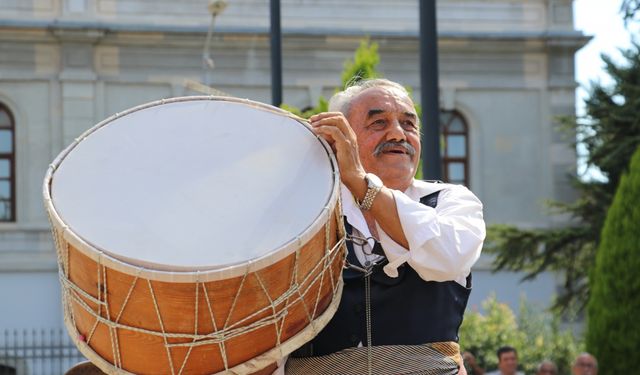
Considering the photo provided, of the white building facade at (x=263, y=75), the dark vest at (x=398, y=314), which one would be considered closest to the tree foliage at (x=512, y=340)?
the white building facade at (x=263, y=75)

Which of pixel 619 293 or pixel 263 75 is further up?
pixel 263 75

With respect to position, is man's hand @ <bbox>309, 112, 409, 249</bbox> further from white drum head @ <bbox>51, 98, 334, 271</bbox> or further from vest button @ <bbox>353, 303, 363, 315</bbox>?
vest button @ <bbox>353, 303, 363, 315</bbox>

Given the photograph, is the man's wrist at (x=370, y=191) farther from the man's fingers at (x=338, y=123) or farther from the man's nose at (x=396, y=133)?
the man's nose at (x=396, y=133)

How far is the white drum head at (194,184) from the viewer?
3.27 meters

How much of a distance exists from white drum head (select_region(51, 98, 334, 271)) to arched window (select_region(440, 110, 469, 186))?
2190 cm

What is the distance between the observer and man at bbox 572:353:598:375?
10.5 metres

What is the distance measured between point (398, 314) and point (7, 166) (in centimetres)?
2168

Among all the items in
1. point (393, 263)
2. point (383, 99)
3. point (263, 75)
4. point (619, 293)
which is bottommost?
point (619, 293)

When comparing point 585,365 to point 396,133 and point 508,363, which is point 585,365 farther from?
point 396,133

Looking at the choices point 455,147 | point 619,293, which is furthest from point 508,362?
point 455,147

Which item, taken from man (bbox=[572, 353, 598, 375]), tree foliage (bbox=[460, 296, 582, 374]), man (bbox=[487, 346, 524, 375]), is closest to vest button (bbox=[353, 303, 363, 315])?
man (bbox=[572, 353, 598, 375])

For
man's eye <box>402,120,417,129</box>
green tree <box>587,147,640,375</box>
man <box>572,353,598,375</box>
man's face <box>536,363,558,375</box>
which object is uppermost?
man's eye <box>402,120,417,129</box>

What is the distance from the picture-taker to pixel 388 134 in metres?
3.84

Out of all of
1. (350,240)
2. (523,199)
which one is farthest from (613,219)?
(523,199)
